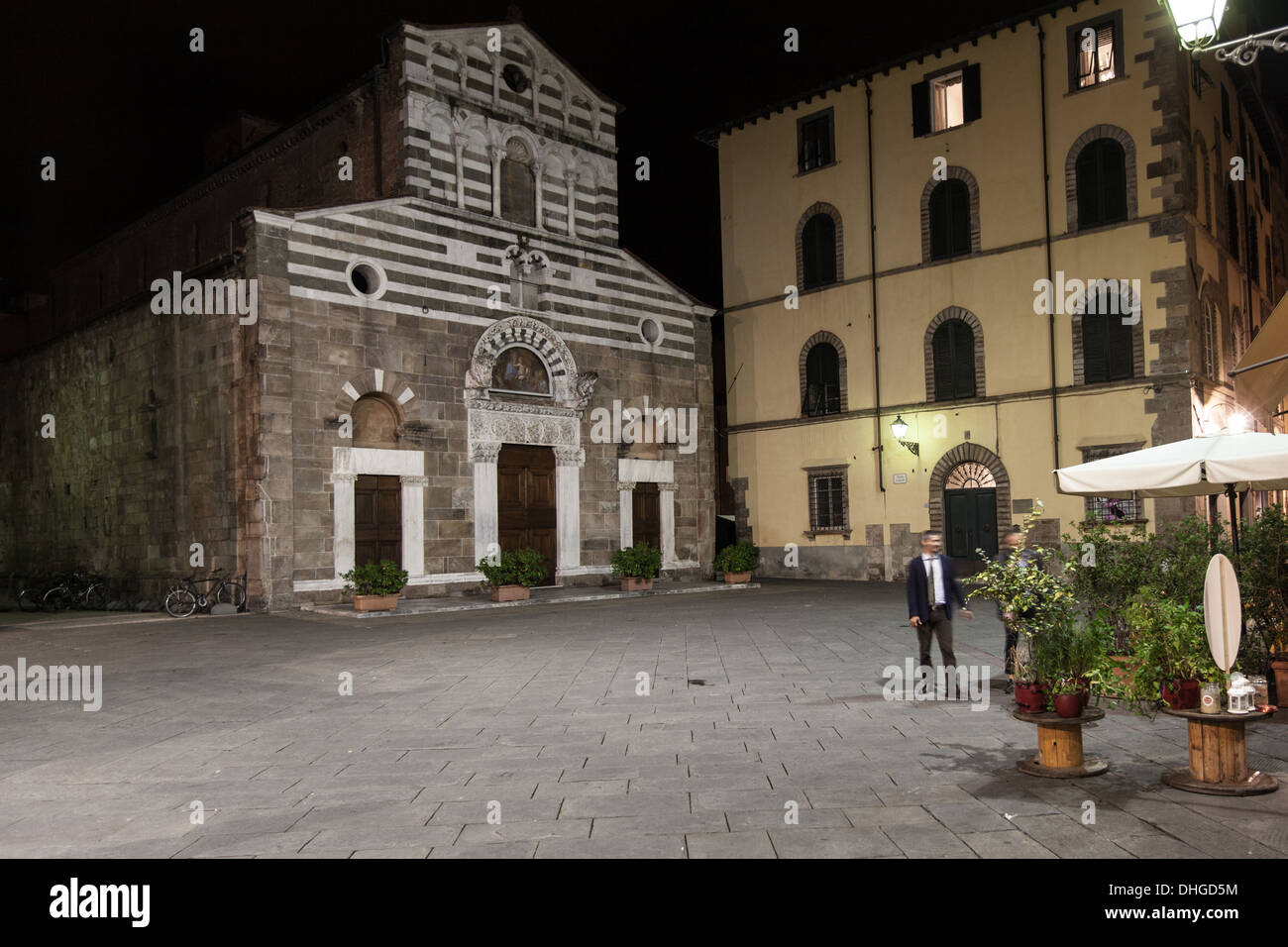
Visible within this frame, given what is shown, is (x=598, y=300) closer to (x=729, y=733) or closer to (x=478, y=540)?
(x=478, y=540)

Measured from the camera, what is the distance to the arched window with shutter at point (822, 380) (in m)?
26.5

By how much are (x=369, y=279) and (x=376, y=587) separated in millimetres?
6742

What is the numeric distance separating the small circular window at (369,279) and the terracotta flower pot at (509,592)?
6.63m

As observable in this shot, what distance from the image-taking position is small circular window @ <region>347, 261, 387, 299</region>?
68.0 ft

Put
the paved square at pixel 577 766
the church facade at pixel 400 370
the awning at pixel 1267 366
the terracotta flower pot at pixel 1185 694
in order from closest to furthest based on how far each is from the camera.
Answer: the paved square at pixel 577 766, the terracotta flower pot at pixel 1185 694, the awning at pixel 1267 366, the church facade at pixel 400 370

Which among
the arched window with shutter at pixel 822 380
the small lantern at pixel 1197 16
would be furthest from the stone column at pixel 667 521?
the small lantern at pixel 1197 16

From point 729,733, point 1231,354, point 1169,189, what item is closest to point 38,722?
point 729,733

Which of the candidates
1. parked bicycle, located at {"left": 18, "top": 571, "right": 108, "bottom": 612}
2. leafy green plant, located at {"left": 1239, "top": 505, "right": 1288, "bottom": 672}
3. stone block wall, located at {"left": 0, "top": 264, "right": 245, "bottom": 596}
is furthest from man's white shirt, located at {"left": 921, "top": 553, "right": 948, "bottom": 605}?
parked bicycle, located at {"left": 18, "top": 571, "right": 108, "bottom": 612}

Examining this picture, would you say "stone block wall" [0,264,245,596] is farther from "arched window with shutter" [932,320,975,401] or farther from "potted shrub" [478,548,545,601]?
"arched window with shutter" [932,320,975,401]

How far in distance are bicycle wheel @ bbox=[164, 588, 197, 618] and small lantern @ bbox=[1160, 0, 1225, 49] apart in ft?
58.3

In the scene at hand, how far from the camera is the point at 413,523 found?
20.9 m

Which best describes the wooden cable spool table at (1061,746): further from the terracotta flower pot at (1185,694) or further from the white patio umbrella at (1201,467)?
the white patio umbrella at (1201,467)

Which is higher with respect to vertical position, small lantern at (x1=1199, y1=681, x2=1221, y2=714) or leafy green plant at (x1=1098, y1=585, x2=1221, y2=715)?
leafy green plant at (x1=1098, y1=585, x2=1221, y2=715)

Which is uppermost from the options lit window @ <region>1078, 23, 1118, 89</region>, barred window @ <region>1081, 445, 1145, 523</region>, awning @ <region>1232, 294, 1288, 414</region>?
lit window @ <region>1078, 23, 1118, 89</region>
